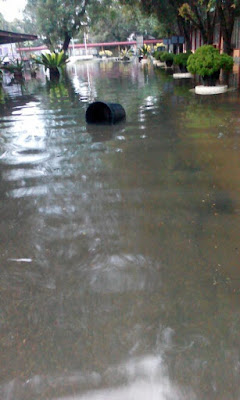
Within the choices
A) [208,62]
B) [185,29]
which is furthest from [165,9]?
[208,62]

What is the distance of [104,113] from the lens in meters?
9.20

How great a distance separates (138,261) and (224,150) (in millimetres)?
3604

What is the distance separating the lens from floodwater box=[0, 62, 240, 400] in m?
2.16

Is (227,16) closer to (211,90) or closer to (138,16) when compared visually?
(211,90)

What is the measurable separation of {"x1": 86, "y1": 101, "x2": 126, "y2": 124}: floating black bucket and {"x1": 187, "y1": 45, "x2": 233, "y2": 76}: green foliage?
4353 mm

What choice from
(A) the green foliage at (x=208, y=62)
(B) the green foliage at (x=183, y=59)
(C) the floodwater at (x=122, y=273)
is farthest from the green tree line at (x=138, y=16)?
(C) the floodwater at (x=122, y=273)

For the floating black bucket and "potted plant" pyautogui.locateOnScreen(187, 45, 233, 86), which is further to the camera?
"potted plant" pyautogui.locateOnScreen(187, 45, 233, 86)

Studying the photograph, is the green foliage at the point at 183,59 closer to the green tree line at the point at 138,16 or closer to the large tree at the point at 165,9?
the green tree line at the point at 138,16

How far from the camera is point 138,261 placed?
10.6ft

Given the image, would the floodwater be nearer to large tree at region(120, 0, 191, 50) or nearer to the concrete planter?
the concrete planter

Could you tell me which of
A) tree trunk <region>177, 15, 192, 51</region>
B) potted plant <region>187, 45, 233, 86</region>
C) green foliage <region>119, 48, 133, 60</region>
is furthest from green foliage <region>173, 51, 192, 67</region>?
green foliage <region>119, 48, 133, 60</region>

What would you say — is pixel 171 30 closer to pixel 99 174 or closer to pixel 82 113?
pixel 82 113

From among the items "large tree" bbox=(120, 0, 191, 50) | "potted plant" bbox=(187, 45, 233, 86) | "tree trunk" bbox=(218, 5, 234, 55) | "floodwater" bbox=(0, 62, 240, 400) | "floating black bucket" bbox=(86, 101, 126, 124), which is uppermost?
"large tree" bbox=(120, 0, 191, 50)

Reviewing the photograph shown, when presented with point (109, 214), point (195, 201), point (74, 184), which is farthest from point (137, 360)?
point (74, 184)
